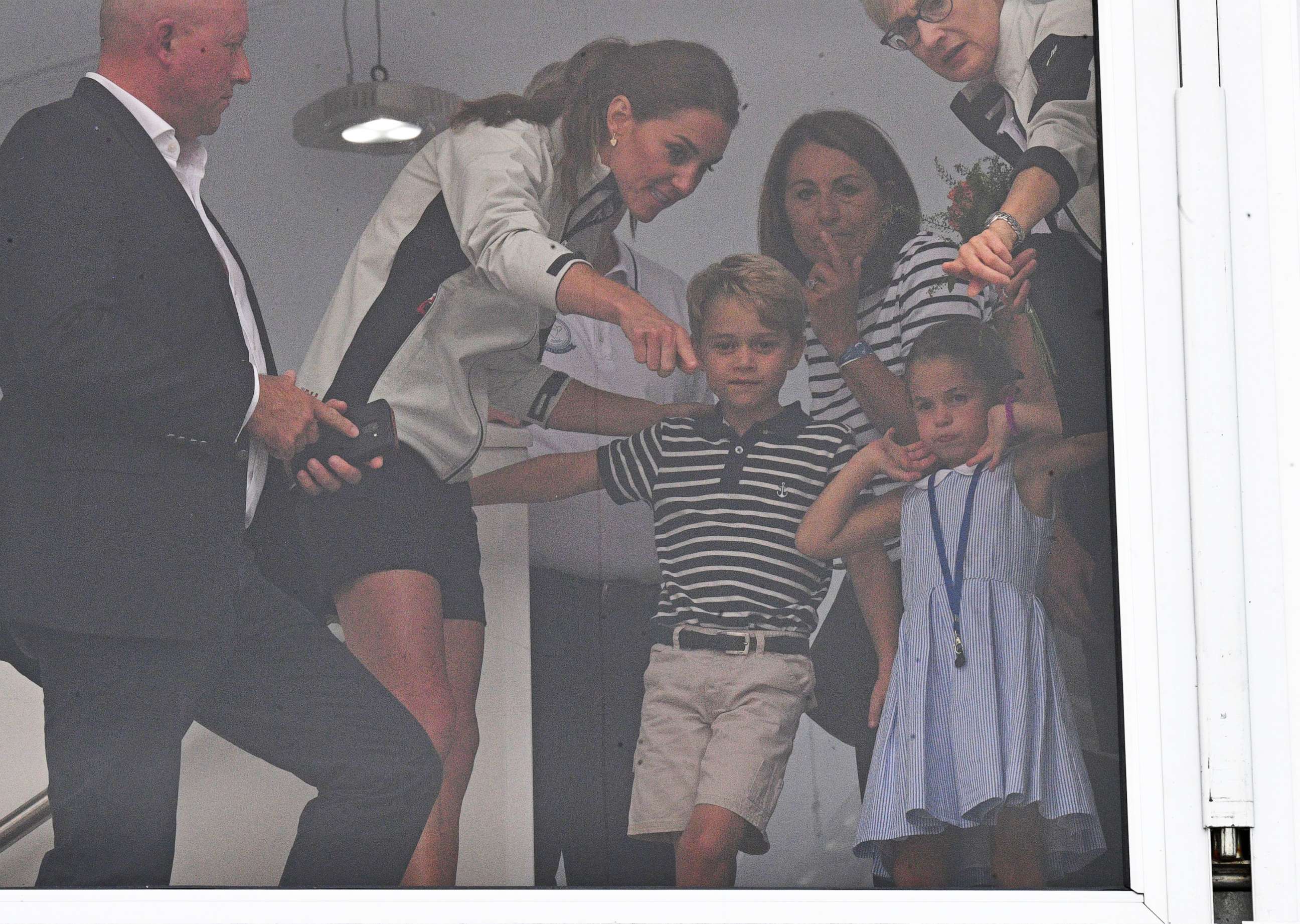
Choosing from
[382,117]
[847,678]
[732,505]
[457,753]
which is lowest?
[457,753]

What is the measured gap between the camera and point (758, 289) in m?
1.68

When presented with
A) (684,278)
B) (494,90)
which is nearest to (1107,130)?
(684,278)

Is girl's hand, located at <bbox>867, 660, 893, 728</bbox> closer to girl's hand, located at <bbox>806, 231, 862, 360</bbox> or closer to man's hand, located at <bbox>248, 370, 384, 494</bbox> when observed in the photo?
girl's hand, located at <bbox>806, 231, 862, 360</bbox>

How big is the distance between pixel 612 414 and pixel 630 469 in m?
0.09

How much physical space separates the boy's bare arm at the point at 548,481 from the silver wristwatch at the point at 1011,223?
68cm

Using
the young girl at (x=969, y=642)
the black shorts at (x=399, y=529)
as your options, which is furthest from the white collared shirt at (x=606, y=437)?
the young girl at (x=969, y=642)

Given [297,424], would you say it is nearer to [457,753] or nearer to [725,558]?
[457,753]

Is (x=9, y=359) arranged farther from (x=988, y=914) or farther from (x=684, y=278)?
(x=988, y=914)

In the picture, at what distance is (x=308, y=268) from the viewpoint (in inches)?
67.4

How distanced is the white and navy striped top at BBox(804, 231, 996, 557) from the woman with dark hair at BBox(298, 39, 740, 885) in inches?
8.5

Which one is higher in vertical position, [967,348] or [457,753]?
[967,348]

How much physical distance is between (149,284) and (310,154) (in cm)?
31

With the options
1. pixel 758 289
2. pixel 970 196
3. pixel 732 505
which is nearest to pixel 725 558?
pixel 732 505

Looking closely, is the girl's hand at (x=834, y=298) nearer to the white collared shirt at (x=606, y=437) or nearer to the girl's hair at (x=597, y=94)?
the white collared shirt at (x=606, y=437)
